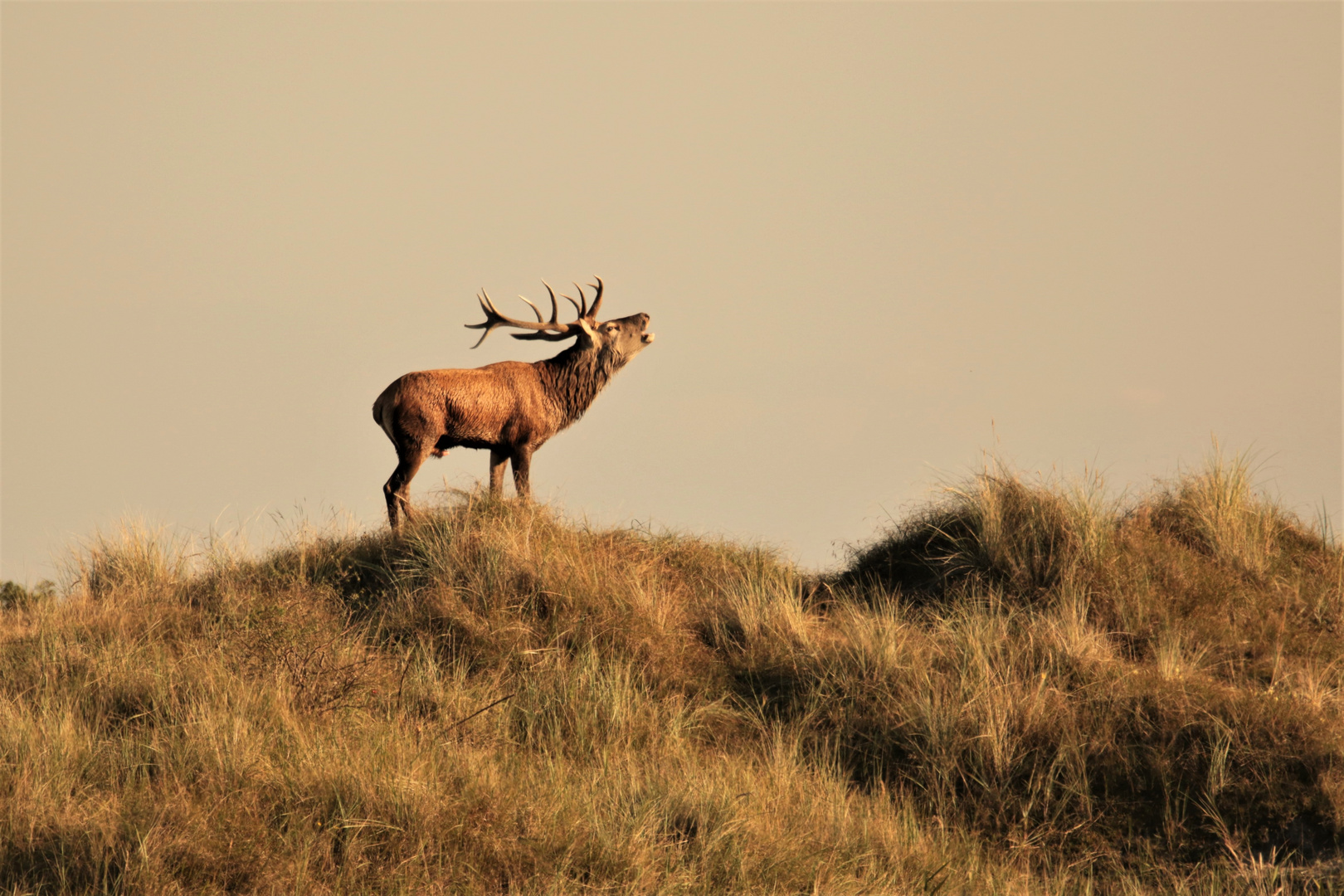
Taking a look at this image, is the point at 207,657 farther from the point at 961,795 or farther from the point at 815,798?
the point at 961,795

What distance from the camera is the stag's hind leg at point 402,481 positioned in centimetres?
1049

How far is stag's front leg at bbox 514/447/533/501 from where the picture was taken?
36.0ft

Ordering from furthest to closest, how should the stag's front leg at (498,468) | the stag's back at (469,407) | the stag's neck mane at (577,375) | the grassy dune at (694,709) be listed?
the stag's neck mane at (577,375) → the stag's front leg at (498,468) → the stag's back at (469,407) → the grassy dune at (694,709)

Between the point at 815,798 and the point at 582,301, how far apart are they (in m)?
6.31

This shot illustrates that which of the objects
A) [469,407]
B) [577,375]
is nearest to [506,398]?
[469,407]

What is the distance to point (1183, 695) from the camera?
7.91 m

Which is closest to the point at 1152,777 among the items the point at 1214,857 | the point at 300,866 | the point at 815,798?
the point at 1214,857

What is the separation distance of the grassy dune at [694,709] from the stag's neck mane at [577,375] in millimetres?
1414

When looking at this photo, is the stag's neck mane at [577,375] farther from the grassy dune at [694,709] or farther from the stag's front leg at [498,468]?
the grassy dune at [694,709]

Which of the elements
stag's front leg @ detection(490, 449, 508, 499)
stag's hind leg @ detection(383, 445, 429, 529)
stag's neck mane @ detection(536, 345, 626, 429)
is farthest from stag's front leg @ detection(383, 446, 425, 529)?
stag's neck mane @ detection(536, 345, 626, 429)

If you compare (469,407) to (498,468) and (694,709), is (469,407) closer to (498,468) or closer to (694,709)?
(498,468)

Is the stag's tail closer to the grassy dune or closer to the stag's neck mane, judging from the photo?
the grassy dune

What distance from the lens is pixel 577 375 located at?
1149 cm

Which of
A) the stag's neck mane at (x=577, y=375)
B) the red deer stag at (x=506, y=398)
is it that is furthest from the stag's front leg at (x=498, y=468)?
the stag's neck mane at (x=577, y=375)
